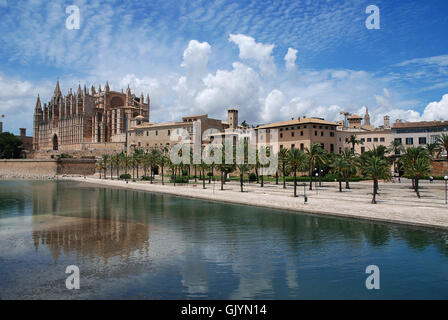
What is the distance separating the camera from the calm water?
11125 mm

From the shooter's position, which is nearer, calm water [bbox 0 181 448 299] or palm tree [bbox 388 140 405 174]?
calm water [bbox 0 181 448 299]

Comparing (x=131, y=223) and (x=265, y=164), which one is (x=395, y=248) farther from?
(x=265, y=164)

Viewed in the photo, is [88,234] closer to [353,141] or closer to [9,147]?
[353,141]

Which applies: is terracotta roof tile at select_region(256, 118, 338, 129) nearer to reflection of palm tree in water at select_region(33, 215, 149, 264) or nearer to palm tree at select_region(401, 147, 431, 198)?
palm tree at select_region(401, 147, 431, 198)

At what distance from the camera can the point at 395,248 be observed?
16.3 metres

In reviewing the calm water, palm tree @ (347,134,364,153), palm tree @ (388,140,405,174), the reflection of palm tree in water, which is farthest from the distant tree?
palm tree @ (388,140,405,174)

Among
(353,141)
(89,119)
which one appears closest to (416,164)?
(353,141)

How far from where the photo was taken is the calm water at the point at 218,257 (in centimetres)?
1112

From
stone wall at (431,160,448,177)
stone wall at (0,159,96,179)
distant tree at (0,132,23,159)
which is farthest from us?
distant tree at (0,132,23,159)

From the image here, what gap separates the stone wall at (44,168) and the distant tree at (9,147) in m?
16.8

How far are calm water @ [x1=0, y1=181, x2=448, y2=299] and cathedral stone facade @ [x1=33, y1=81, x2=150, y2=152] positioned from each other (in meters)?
78.4

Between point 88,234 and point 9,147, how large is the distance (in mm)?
100837

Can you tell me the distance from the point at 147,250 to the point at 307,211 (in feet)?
45.7

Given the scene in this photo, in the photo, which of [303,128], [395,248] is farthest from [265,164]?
[395,248]
